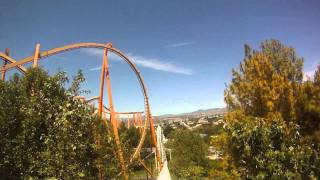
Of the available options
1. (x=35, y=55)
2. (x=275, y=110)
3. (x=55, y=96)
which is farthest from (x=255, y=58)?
(x=35, y=55)

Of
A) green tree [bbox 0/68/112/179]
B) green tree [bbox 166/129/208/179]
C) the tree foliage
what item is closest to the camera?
the tree foliage

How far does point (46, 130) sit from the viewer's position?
14.3 m

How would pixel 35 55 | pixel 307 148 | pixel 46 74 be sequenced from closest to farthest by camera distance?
pixel 307 148, pixel 46 74, pixel 35 55

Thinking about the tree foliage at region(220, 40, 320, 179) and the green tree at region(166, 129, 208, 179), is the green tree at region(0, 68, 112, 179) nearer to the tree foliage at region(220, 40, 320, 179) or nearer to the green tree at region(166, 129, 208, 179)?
the tree foliage at region(220, 40, 320, 179)

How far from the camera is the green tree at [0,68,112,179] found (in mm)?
12602

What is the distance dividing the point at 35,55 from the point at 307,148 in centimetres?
2100

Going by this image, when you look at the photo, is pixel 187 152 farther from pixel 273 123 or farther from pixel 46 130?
pixel 273 123

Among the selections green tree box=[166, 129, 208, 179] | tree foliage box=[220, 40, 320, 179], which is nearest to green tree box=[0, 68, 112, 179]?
tree foliage box=[220, 40, 320, 179]

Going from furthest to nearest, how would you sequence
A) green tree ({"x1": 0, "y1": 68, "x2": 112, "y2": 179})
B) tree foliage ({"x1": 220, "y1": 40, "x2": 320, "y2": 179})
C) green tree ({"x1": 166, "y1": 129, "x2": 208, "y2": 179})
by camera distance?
green tree ({"x1": 166, "y1": 129, "x2": 208, "y2": 179}) < green tree ({"x1": 0, "y1": 68, "x2": 112, "y2": 179}) < tree foliage ({"x1": 220, "y1": 40, "x2": 320, "y2": 179})

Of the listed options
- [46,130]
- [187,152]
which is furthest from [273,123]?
[187,152]

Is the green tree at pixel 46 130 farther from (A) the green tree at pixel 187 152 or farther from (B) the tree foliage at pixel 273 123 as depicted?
(A) the green tree at pixel 187 152

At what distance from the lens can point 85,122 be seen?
14.0 meters

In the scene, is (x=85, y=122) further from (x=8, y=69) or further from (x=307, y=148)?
(x=8, y=69)

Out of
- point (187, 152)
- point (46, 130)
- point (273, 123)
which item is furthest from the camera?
point (187, 152)
